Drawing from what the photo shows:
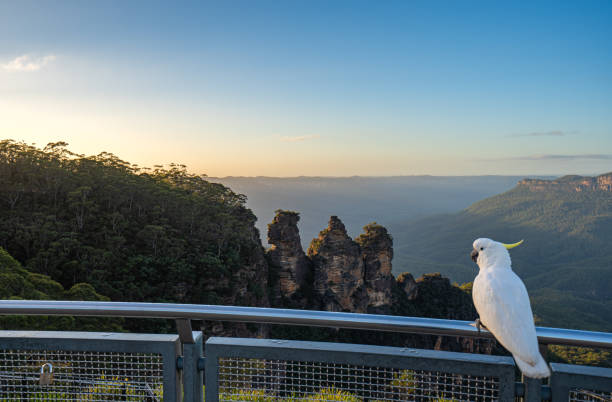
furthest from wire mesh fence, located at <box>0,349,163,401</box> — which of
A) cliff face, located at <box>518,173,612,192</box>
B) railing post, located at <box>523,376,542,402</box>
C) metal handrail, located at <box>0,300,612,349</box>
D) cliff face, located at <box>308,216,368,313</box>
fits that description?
cliff face, located at <box>518,173,612,192</box>

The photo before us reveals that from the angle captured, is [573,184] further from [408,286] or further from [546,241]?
[408,286]

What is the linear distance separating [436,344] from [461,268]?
2119 inches

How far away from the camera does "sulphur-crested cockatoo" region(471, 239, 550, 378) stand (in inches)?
51.7

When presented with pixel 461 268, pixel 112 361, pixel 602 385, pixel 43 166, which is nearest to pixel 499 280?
pixel 602 385

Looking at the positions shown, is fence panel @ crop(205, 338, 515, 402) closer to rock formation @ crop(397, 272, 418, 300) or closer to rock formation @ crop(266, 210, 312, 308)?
rock formation @ crop(266, 210, 312, 308)

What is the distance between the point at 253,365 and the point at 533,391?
3.27 ft

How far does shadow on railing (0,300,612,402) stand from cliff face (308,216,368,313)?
27.7 metres

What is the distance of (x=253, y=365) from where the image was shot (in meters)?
1.59

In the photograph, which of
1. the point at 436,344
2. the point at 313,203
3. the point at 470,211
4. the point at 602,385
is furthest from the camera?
the point at 313,203

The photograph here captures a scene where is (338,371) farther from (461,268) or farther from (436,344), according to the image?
(461,268)

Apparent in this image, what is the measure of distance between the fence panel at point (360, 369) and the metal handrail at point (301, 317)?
83 mm

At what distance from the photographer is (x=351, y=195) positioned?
188250mm

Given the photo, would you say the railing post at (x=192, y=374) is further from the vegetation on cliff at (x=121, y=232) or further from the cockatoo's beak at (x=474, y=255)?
the vegetation on cliff at (x=121, y=232)

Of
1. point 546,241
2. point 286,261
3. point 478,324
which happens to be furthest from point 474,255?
point 546,241
